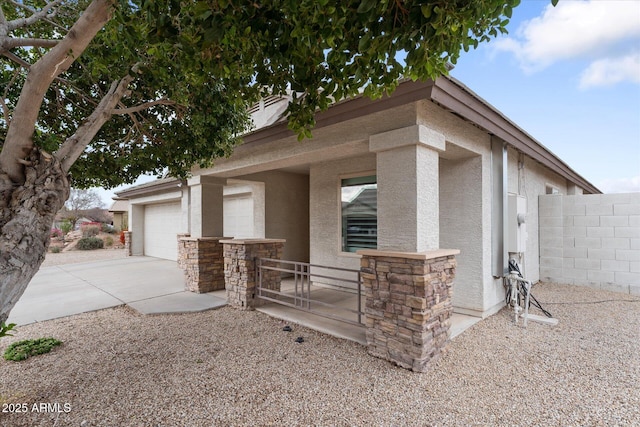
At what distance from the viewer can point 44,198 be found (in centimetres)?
244

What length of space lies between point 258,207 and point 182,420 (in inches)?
232

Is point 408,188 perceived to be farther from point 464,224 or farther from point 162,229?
point 162,229

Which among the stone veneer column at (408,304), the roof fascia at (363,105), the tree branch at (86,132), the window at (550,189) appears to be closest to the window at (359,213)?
the roof fascia at (363,105)

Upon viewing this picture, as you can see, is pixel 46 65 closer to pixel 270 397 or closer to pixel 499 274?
pixel 270 397

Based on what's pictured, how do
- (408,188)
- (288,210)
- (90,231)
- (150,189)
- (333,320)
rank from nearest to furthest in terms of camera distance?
(408,188), (333,320), (288,210), (150,189), (90,231)

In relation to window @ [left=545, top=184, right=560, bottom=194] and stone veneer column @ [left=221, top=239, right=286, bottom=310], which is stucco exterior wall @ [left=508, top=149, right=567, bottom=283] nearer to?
window @ [left=545, top=184, right=560, bottom=194]

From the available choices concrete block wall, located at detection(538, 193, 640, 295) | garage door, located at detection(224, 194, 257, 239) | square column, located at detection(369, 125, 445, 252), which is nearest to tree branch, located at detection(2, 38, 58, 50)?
square column, located at detection(369, 125, 445, 252)

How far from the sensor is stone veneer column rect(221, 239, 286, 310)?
211 inches

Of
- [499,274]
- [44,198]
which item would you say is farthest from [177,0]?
[499,274]

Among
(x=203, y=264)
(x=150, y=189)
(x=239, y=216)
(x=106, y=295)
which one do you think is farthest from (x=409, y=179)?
(x=150, y=189)

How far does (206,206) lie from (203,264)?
1.33 meters

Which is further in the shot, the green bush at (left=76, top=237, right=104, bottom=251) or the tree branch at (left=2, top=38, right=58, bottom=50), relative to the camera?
the green bush at (left=76, top=237, right=104, bottom=251)

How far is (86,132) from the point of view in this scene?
2918 millimetres

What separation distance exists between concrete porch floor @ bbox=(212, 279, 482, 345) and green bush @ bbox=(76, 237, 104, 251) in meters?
16.5
